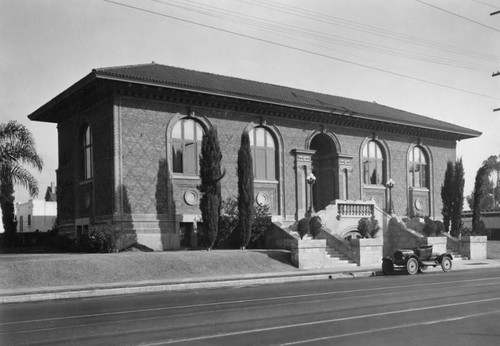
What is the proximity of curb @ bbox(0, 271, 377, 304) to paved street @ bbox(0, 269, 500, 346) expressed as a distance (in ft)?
2.56

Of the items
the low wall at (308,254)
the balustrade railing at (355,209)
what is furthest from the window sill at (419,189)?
the low wall at (308,254)

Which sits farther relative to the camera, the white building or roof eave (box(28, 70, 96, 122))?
the white building

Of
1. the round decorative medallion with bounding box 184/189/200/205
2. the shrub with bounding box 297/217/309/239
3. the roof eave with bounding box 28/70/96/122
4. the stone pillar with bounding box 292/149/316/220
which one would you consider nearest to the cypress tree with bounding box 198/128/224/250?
the round decorative medallion with bounding box 184/189/200/205

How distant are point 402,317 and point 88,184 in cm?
2448

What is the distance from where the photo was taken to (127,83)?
28469 mm

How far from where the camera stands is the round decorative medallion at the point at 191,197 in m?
30.8

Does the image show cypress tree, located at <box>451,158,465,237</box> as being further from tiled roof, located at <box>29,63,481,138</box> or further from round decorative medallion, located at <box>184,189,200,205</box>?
round decorative medallion, located at <box>184,189,200,205</box>

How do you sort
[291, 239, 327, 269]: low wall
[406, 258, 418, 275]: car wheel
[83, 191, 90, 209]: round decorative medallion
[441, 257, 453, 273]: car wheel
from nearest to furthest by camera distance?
A: 1. [406, 258, 418, 275]: car wheel
2. [441, 257, 453, 273]: car wheel
3. [291, 239, 327, 269]: low wall
4. [83, 191, 90, 209]: round decorative medallion

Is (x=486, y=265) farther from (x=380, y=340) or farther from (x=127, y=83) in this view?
(x=380, y=340)

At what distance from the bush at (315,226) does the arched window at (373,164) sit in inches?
401

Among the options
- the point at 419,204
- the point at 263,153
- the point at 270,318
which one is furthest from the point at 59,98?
the point at 419,204

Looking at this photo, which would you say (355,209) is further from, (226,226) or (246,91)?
(246,91)

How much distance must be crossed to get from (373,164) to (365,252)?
11704 mm

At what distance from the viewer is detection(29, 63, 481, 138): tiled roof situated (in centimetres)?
2922
